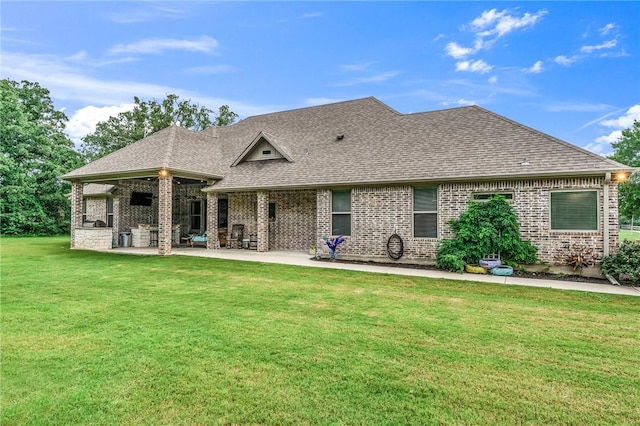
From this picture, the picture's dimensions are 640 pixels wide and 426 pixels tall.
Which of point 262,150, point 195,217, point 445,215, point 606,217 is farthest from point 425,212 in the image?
point 195,217

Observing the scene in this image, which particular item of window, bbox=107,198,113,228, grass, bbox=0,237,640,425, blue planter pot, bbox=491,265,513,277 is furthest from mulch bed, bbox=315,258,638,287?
window, bbox=107,198,113,228

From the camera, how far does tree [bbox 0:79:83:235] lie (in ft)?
82.1

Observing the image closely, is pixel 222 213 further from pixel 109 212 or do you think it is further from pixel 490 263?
pixel 490 263

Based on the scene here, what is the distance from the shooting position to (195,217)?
60.6ft

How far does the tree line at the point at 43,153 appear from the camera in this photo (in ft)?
82.4

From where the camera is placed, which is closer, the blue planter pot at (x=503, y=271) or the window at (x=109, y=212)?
the blue planter pot at (x=503, y=271)

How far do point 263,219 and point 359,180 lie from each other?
4.87 m

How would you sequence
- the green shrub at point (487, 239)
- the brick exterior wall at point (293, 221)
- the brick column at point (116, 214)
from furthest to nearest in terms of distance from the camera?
the brick column at point (116, 214) → the brick exterior wall at point (293, 221) → the green shrub at point (487, 239)

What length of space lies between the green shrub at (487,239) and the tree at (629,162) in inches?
1042

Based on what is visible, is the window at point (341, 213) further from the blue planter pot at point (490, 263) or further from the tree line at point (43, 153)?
the tree line at point (43, 153)

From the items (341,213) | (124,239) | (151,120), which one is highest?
(151,120)

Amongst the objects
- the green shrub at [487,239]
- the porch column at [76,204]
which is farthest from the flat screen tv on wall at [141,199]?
the green shrub at [487,239]

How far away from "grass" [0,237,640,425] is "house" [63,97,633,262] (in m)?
3.69

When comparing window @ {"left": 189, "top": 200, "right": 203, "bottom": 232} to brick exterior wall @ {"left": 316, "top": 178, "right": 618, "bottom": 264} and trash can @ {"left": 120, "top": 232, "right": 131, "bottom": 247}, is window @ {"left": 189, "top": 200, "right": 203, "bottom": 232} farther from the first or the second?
brick exterior wall @ {"left": 316, "top": 178, "right": 618, "bottom": 264}
